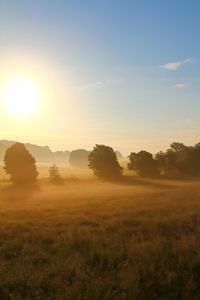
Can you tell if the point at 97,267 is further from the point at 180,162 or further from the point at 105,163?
the point at 180,162

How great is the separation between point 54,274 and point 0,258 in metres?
2.89

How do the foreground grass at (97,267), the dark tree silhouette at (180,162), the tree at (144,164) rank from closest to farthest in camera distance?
the foreground grass at (97,267) → the tree at (144,164) → the dark tree silhouette at (180,162)

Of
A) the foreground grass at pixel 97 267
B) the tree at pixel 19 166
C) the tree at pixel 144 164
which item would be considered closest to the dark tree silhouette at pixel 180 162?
the tree at pixel 144 164

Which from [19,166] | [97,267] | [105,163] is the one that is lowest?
[97,267]

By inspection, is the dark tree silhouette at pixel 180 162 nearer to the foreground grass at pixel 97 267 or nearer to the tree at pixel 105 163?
the tree at pixel 105 163

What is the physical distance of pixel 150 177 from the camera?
336 feet

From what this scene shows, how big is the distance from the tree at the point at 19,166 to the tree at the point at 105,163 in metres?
21.4

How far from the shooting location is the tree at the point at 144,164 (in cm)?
10550

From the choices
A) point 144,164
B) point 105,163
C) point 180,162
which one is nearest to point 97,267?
point 105,163

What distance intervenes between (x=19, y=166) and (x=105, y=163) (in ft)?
84.4

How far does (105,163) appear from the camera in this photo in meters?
101

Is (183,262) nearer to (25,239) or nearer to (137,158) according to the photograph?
(25,239)

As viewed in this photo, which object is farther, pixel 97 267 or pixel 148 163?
pixel 148 163

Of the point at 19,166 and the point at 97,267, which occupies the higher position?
the point at 19,166
